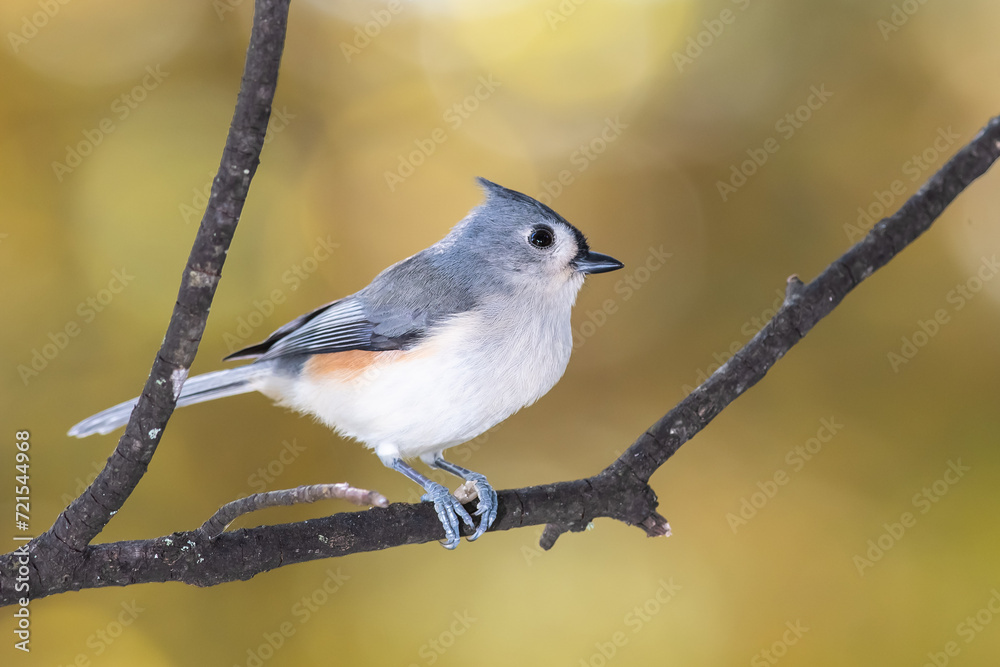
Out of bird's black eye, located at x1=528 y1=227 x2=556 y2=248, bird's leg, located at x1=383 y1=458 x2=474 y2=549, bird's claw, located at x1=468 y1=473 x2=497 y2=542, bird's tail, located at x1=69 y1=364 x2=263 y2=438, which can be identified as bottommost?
bird's tail, located at x1=69 y1=364 x2=263 y2=438

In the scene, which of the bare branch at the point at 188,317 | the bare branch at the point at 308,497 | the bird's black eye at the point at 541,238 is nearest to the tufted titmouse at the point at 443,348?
the bird's black eye at the point at 541,238

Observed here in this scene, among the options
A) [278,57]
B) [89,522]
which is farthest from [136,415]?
[278,57]

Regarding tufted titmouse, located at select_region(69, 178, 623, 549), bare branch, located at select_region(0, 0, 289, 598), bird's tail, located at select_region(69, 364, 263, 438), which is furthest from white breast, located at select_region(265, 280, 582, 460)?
bare branch, located at select_region(0, 0, 289, 598)

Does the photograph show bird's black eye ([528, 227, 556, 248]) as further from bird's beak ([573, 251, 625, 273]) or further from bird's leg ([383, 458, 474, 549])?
bird's leg ([383, 458, 474, 549])

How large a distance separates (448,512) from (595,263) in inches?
30.2

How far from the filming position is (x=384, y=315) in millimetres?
2105

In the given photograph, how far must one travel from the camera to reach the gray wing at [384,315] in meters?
2.03

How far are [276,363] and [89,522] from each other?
92cm

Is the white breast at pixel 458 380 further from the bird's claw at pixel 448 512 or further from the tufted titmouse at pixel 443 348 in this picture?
the bird's claw at pixel 448 512

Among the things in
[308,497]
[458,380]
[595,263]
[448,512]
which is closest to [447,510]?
[448,512]

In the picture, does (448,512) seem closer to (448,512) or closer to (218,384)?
(448,512)

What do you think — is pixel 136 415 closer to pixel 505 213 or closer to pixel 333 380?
pixel 333 380

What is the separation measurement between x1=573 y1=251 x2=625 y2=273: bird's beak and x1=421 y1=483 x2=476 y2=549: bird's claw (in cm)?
69

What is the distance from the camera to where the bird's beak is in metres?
2.06
